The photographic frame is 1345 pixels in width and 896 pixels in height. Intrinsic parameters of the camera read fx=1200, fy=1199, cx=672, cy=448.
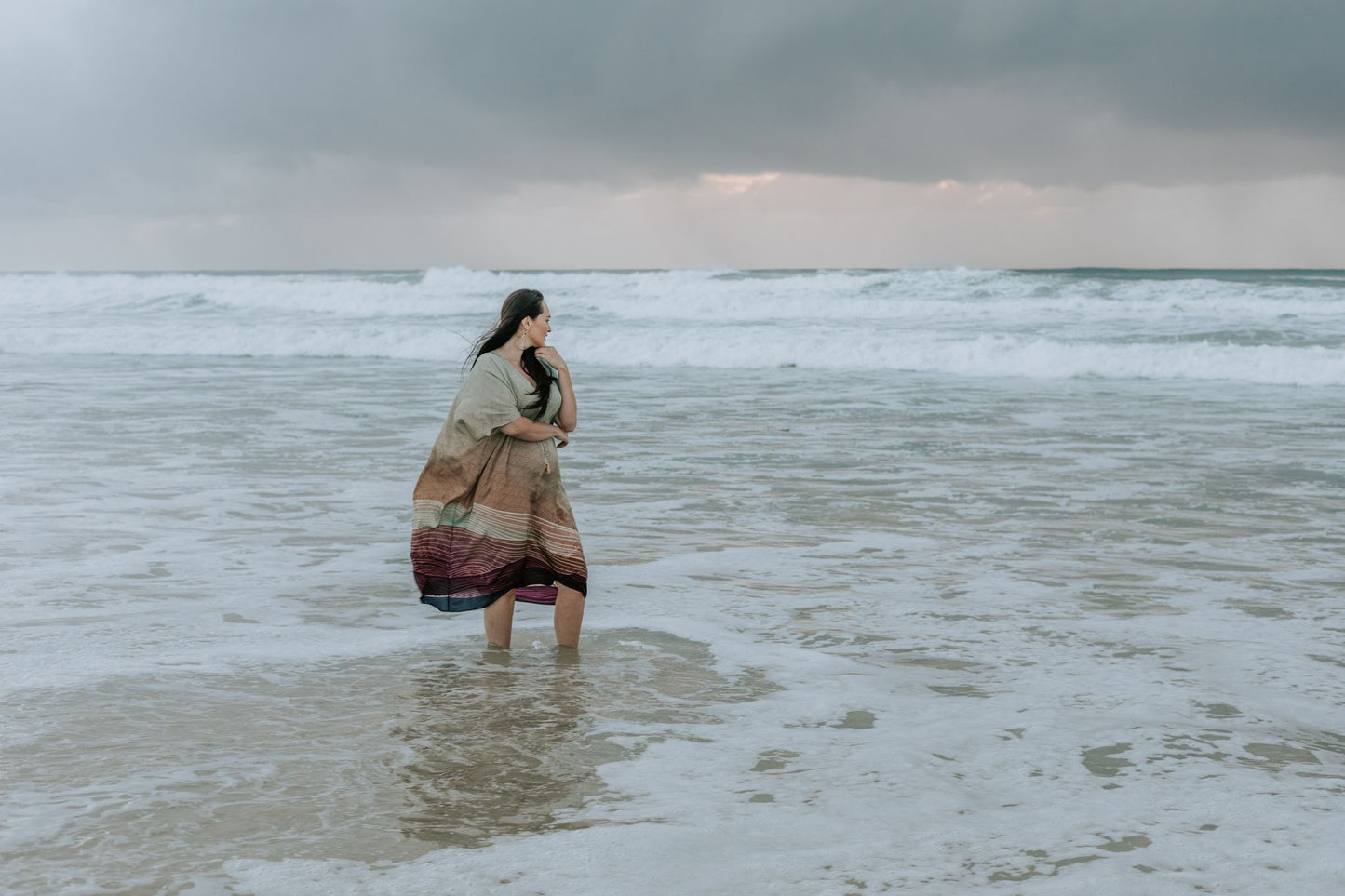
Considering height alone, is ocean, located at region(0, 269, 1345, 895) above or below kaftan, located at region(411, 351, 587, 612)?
below

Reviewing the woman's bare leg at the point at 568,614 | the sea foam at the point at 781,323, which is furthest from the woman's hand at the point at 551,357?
the sea foam at the point at 781,323

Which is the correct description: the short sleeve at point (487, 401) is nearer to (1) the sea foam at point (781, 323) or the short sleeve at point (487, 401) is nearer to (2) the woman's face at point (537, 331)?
(2) the woman's face at point (537, 331)

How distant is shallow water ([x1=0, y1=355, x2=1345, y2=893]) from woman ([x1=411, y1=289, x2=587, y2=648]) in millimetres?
323

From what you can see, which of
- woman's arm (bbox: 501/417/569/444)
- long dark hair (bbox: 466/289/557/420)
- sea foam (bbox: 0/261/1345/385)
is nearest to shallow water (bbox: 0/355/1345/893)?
woman's arm (bbox: 501/417/569/444)

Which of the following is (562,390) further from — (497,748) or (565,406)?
(497,748)

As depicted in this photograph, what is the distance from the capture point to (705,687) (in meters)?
4.93

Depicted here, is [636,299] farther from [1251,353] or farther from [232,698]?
[232,698]

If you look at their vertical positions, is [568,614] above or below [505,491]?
below

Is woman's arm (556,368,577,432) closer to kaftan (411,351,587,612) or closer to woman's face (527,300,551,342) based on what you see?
kaftan (411,351,587,612)

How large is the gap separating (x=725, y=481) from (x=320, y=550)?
357 cm

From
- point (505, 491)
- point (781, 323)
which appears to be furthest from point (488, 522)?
point (781, 323)

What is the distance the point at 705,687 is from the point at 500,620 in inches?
41.4

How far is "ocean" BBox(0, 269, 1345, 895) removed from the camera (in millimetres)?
3387

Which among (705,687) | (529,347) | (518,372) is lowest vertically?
(705,687)
